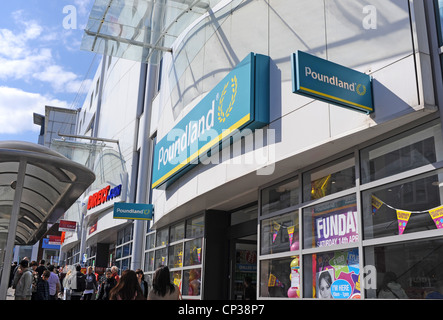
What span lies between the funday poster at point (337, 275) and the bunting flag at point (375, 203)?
0.65 m

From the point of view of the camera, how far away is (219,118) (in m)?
A: 8.88

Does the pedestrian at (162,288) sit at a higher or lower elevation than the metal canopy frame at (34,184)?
lower

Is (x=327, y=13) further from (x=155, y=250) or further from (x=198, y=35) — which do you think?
A: (x=155, y=250)

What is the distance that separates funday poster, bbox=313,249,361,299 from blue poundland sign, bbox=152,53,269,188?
2.57 metres

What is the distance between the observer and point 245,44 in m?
8.91

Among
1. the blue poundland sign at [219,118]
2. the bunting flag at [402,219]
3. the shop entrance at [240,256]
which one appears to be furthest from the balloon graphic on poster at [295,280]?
the shop entrance at [240,256]

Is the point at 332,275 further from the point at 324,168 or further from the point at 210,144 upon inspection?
the point at 210,144

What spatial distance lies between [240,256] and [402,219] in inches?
244

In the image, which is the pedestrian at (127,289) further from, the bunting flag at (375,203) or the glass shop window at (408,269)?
the bunting flag at (375,203)

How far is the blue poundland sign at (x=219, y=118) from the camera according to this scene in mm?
7703
